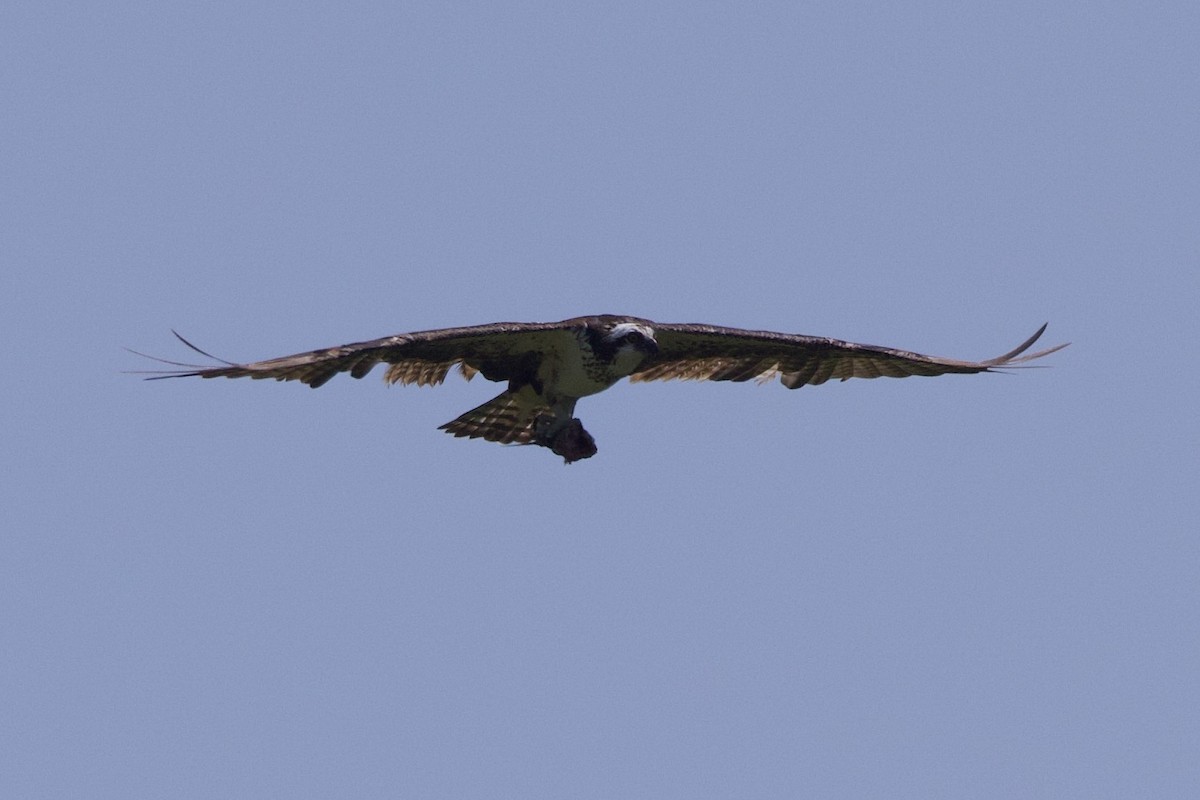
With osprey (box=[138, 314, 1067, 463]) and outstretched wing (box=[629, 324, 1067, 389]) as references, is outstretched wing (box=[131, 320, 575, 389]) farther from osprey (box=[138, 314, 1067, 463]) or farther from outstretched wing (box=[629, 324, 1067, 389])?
outstretched wing (box=[629, 324, 1067, 389])

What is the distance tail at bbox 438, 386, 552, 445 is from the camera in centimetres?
1869

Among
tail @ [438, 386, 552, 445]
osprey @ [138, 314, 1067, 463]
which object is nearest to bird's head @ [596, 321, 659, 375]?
osprey @ [138, 314, 1067, 463]

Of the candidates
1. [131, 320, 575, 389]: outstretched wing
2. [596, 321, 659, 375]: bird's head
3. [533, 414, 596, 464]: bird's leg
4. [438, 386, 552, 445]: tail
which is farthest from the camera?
[438, 386, 552, 445]: tail

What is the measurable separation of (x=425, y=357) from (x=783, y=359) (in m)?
3.75

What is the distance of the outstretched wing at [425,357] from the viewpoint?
1590 centimetres

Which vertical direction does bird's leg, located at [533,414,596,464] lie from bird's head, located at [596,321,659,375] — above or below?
below

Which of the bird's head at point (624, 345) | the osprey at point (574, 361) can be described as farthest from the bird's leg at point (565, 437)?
the bird's head at point (624, 345)

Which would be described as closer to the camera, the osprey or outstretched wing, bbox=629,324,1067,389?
the osprey

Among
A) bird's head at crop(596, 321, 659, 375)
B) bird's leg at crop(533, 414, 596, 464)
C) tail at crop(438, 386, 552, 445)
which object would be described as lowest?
bird's leg at crop(533, 414, 596, 464)

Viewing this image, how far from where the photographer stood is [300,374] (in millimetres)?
16219

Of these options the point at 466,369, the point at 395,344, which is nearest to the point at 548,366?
the point at 466,369

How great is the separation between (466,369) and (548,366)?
744 millimetres

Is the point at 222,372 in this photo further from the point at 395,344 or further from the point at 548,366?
the point at 548,366

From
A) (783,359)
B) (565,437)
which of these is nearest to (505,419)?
(565,437)
